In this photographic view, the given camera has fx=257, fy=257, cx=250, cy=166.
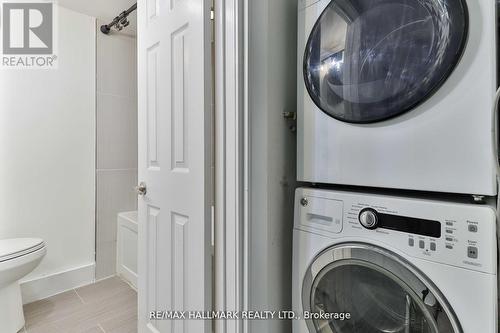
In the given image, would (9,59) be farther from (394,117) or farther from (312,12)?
(394,117)

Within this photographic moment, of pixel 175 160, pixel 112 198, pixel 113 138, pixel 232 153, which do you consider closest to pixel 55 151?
pixel 113 138

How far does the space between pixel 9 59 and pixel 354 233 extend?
2.47 metres

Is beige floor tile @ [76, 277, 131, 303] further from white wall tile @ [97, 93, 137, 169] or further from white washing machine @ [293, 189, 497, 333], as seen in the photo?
white washing machine @ [293, 189, 497, 333]

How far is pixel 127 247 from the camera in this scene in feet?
7.07

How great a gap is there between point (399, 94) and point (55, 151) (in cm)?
232

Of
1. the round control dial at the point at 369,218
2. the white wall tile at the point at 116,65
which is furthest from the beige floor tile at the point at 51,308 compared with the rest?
the round control dial at the point at 369,218

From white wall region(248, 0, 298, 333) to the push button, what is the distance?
55 centimetres

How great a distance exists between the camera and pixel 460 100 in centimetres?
63

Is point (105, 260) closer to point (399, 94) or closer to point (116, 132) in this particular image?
point (116, 132)

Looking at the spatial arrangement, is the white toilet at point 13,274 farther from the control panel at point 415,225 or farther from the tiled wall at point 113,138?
the control panel at point 415,225

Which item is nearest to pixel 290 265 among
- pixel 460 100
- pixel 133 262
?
pixel 460 100

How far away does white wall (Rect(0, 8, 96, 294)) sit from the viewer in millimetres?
1824

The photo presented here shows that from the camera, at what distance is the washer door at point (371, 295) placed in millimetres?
660

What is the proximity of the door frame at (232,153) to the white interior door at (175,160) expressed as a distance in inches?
1.7
